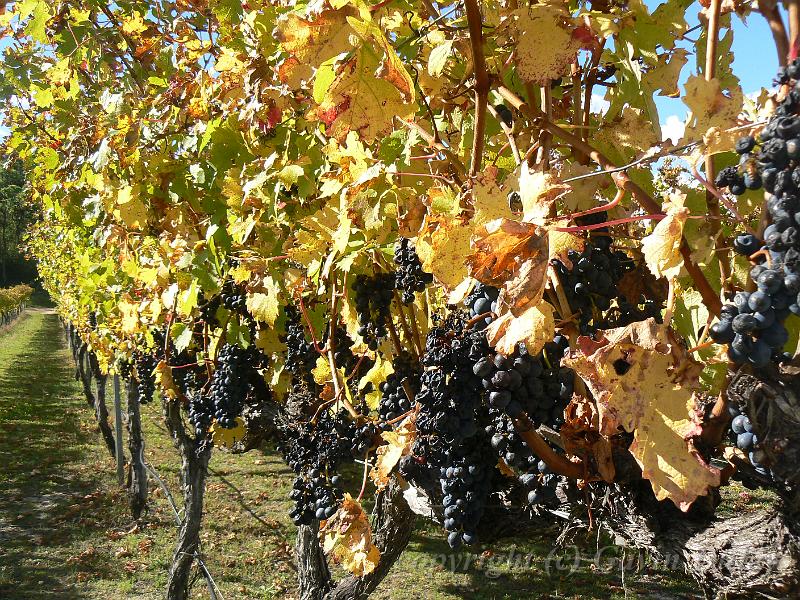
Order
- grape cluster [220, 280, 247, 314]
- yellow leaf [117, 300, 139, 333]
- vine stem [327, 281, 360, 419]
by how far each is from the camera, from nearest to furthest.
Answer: vine stem [327, 281, 360, 419] → grape cluster [220, 280, 247, 314] → yellow leaf [117, 300, 139, 333]

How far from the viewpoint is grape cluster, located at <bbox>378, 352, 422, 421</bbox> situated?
80.3 inches

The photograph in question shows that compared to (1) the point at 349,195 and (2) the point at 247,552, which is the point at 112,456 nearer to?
(2) the point at 247,552

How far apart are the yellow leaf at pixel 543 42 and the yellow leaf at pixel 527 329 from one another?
18.2 inches

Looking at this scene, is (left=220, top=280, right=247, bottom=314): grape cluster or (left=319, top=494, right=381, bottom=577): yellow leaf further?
(left=220, top=280, right=247, bottom=314): grape cluster

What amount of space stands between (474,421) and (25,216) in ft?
171

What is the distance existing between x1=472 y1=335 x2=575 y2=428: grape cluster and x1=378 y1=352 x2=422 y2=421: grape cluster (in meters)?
0.84

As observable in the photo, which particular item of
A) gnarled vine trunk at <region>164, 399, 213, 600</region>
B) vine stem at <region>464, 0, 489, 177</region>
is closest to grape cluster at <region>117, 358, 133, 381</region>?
gnarled vine trunk at <region>164, 399, 213, 600</region>

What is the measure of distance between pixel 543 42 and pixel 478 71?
14 cm

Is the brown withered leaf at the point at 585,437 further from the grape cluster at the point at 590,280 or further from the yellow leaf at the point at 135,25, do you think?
the yellow leaf at the point at 135,25

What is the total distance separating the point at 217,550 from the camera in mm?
7594

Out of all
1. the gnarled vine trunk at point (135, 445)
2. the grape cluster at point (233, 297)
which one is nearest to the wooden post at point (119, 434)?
the gnarled vine trunk at point (135, 445)

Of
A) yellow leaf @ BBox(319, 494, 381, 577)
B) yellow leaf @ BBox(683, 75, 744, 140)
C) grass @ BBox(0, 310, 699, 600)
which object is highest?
yellow leaf @ BBox(683, 75, 744, 140)

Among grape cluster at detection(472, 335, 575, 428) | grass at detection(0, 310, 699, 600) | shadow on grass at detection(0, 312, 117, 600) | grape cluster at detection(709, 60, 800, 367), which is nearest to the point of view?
grape cluster at detection(709, 60, 800, 367)

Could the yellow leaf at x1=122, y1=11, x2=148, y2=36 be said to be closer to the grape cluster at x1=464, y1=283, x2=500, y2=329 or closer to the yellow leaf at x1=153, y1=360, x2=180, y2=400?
the yellow leaf at x1=153, y1=360, x2=180, y2=400
